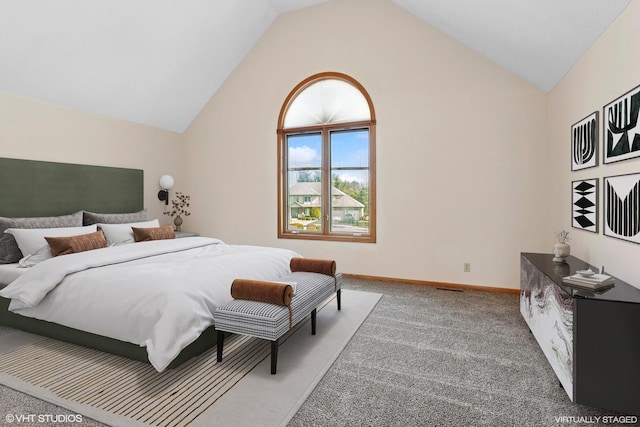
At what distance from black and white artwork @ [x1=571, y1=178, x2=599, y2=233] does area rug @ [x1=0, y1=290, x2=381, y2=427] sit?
2050 millimetres

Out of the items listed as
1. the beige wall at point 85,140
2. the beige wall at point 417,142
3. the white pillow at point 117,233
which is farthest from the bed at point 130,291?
the beige wall at point 417,142

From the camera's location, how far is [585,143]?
265 centimetres

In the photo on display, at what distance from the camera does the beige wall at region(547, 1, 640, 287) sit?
6.60 feet

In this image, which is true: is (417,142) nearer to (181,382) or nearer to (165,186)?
(181,382)

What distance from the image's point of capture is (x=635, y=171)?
1977 millimetres

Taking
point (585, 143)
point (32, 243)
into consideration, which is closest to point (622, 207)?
point (585, 143)

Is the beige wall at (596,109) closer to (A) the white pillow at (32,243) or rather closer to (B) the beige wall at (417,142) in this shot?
(B) the beige wall at (417,142)

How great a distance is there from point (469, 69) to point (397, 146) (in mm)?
1203

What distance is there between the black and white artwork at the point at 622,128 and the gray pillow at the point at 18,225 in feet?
16.1

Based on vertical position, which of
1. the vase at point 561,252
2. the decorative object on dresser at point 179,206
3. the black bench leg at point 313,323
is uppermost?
→ the decorative object on dresser at point 179,206

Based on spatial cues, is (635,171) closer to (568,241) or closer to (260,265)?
(568,241)

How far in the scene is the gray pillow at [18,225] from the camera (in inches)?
125

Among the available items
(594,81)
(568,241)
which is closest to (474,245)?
(568,241)

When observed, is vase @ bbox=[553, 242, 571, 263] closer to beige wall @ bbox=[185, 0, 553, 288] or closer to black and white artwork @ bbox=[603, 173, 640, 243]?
black and white artwork @ bbox=[603, 173, 640, 243]
